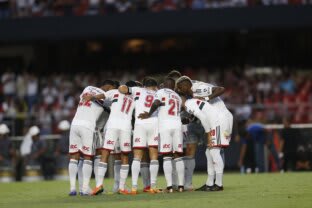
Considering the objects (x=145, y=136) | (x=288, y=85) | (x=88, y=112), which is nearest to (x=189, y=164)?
(x=145, y=136)

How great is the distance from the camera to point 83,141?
59.4ft

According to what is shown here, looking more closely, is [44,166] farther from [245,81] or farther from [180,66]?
[180,66]

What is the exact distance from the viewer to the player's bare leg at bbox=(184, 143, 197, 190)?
18.5 metres

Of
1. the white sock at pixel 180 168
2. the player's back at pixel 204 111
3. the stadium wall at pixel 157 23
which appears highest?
the stadium wall at pixel 157 23

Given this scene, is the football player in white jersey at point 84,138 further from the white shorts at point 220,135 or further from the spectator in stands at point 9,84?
the spectator in stands at point 9,84

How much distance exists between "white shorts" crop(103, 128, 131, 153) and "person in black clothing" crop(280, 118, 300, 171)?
992cm

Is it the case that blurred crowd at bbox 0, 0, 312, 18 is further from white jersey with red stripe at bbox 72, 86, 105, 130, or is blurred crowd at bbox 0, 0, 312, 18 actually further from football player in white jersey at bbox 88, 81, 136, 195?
football player in white jersey at bbox 88, 81, 136, 195

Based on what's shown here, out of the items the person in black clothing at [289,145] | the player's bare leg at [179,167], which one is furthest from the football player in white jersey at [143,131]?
the person in black clothing at [289,145]

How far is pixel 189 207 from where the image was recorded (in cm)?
1494

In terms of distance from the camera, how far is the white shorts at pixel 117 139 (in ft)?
58.4

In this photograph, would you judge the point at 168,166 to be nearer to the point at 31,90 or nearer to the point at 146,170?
the point at 146,170

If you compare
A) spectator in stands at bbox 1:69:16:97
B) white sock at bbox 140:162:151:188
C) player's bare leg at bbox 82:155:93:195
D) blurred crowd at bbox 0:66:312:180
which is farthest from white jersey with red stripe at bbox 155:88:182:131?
spectator in stands at bbox 1:69:16:97

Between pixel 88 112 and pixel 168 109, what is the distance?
152 cm

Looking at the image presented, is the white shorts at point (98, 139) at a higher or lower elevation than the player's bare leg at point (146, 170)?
higher
